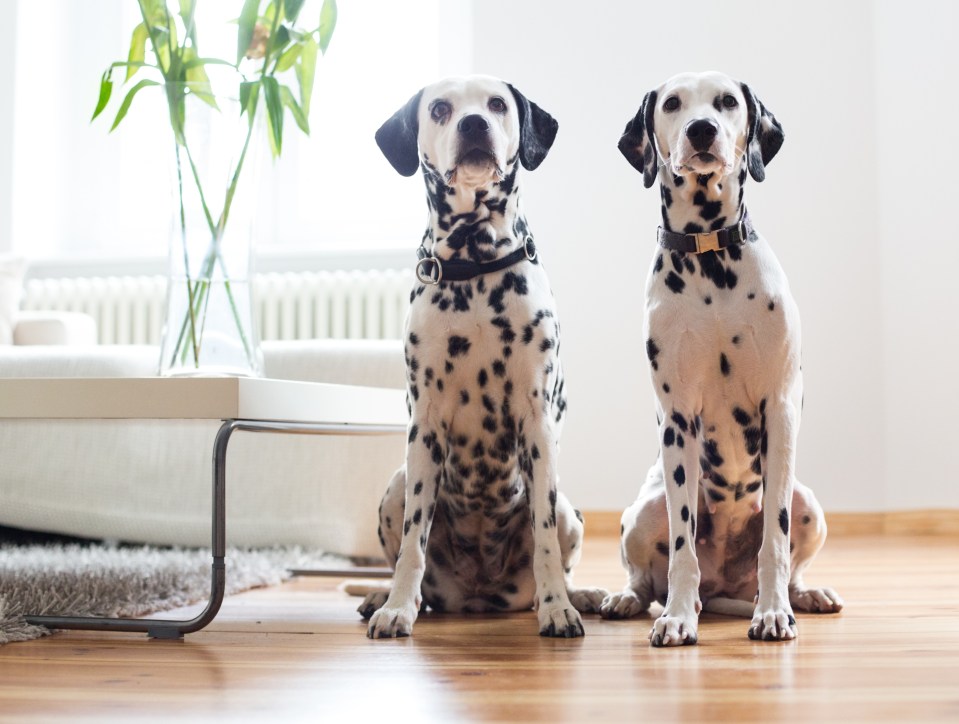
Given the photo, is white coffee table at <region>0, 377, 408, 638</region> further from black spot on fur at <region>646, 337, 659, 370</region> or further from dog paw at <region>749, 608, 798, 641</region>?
dog paw at <region>749, 608, 798, 641</region>

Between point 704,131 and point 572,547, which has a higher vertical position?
point 704,131

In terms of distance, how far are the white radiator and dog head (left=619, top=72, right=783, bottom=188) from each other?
11.0 feet

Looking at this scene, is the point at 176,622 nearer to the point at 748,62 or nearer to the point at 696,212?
the point at 696,212

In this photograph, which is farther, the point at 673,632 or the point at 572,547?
the point at 572,547

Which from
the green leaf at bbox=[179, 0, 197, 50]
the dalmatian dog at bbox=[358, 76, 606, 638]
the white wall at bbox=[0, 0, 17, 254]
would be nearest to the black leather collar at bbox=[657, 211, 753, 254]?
the dalmatian dog at bbox=[358, 76, 606, 638]

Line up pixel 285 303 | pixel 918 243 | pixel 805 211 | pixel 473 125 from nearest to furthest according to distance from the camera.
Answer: pixel 473 125, pixel 918 243, pixel 805 211, pixel 285 303

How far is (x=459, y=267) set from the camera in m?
2.23

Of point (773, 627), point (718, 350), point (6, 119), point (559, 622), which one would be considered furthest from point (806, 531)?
point (6, 119)

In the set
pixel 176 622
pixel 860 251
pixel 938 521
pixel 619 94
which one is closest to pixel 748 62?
pixel 619 94

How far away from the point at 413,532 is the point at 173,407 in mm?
541

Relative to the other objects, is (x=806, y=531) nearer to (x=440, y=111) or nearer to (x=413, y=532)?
(x=413, y=532)

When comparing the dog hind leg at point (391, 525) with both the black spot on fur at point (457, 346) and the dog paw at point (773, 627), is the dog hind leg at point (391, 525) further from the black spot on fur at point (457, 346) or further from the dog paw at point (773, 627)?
the dog paw at point (773, 627)

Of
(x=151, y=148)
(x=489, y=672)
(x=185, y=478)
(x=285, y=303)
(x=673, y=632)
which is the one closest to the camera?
(x=489, y=672)

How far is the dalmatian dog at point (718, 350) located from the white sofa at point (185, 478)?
1351 millimetres
